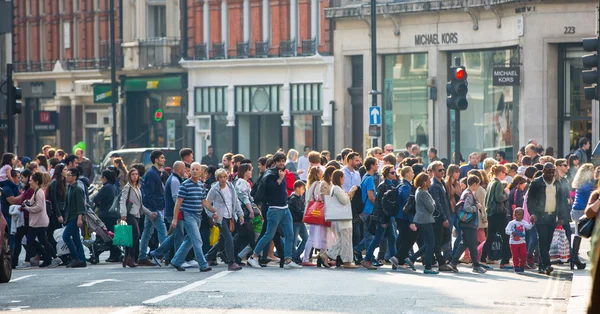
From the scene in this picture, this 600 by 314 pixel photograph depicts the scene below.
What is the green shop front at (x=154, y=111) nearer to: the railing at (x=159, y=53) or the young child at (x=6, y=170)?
the railing at (x=159, y=53)

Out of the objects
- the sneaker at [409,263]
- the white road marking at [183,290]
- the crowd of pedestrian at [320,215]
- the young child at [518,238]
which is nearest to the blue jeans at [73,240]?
the crowd of pedestrian at [320,215]

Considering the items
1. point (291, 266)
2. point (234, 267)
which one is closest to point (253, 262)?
point (291, 266)

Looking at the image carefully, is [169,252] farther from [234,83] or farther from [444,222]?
[234,83]

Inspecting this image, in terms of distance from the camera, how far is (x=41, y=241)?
837 inches

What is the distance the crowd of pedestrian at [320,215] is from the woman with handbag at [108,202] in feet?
0.40

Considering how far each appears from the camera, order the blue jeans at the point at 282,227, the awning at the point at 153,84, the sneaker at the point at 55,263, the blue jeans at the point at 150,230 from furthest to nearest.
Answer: the awning at the point at 153,84 → the sneaker at the point at 55,263 → the blue jeans at the point at 150,230 → the blue jeans at the point at 282,227

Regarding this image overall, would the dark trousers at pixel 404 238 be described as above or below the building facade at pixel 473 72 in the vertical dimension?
below

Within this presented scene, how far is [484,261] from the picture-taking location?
2083 cm

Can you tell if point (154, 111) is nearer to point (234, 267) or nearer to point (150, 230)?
point (150, 230)

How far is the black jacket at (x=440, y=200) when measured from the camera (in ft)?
65.0

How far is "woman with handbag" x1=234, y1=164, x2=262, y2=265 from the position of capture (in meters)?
20.5

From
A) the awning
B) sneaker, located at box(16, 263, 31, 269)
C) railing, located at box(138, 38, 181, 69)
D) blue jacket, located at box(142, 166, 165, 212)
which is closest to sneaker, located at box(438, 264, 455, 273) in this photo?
blue jacket, located at box(142, 166, 165, 212)

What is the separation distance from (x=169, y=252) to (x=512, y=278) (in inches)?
214

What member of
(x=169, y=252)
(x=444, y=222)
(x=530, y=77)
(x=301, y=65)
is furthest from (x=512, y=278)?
(x=301, y=65)
